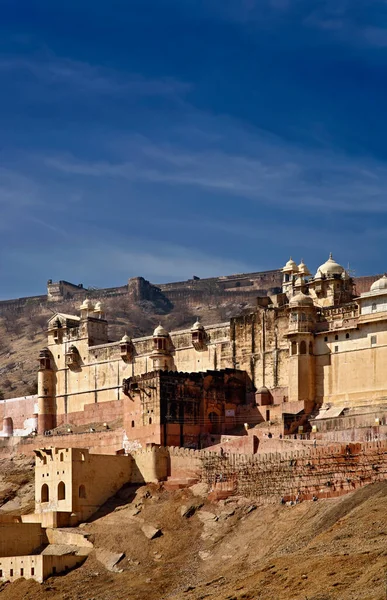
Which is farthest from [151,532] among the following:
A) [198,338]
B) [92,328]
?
[92,328]

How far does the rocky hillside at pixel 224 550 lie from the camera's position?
5147 centimetres

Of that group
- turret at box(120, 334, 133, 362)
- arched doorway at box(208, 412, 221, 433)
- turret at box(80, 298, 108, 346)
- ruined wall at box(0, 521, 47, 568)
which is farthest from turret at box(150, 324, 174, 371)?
ruined wall at box(0, 521, 47, 568)

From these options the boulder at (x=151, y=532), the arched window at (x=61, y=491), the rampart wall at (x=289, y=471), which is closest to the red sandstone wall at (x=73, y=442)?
the arched window at (x=61, y=491)

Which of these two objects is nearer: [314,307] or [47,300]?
[314,307]

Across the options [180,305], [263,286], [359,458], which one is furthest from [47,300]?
[359,458]

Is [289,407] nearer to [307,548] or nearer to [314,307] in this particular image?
[314,307]

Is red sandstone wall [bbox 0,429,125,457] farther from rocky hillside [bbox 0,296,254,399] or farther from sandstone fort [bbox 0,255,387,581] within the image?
rocky hillside [bbox 0,296,254,399]

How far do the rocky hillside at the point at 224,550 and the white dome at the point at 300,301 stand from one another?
1432 cm

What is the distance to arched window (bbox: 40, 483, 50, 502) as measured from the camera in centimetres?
7250

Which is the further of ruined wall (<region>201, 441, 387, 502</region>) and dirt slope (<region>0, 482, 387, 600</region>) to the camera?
ruined wall (<region>201, 441, 387, 502</region>)

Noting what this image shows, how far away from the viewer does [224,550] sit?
6241cm

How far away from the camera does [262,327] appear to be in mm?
84000

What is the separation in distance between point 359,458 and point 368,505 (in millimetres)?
5023

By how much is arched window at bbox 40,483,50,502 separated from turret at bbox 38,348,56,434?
22.0m
